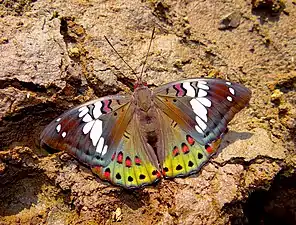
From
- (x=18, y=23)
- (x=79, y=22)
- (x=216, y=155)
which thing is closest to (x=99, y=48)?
(x=79, y=22)

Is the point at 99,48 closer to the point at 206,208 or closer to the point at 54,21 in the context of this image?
the point at 54,21

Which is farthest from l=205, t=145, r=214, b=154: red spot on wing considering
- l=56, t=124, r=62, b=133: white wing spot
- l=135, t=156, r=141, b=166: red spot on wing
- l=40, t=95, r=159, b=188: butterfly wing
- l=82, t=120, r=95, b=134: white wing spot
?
l=56, t=124, r=62, b=133: white wing spot

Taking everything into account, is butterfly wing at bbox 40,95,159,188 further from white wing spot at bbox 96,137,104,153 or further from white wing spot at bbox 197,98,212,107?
white wing spot at bbox 197,98,212,107

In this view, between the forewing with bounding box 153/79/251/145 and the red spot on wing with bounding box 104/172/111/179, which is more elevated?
the forewing with bounding box 153/79/251/145

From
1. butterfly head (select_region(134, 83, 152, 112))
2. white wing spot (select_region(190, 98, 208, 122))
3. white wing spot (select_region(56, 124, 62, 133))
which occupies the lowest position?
white wing spot (select_region(56, 124, 62, 133))

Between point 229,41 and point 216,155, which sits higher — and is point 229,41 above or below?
above

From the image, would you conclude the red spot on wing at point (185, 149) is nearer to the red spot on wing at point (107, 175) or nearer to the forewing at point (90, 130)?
the forewing at point (90, 130)

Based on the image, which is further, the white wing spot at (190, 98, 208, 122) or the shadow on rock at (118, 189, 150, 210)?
the white wing spot at (190, 98, 208, 122)

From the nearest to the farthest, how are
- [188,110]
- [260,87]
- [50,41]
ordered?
[188,110] < [50,41] < [260,87]
